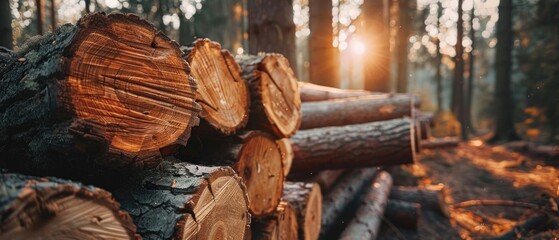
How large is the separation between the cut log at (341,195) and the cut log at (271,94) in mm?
1315

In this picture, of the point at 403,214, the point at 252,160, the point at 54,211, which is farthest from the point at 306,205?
the point at 403,214

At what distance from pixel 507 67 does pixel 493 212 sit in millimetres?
9191

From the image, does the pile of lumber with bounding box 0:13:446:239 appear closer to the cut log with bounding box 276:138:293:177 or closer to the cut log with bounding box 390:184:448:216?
the cut log with bounding box 276:138:293:177

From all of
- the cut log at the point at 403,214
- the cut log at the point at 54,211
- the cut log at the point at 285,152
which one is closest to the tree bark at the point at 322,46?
the cut log at the point at 403,214

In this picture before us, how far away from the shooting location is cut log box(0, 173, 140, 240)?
85cm

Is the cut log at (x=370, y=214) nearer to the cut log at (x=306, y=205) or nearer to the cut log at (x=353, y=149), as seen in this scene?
the cut log at (x=306, y=205)

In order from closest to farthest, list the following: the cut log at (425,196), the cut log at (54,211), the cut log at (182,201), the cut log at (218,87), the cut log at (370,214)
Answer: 1. the cut log at (54,211)
2. the cut log at (182,201)
3. the cut log at (218,87)
4. the cut log at (370,214)
5. the cut log at (425,196)

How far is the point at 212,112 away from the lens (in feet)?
6.57

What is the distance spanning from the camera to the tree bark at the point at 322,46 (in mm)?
7195

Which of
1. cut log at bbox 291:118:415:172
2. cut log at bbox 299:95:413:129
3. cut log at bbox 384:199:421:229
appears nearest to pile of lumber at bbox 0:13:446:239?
cut log at bbox 291:118:415:172

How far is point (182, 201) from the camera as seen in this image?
1.39 m

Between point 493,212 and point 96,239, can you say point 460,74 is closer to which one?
point 493,212

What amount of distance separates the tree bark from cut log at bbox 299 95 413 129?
99.6 inches

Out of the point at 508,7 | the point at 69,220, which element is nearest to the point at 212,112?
the point at 69,220
